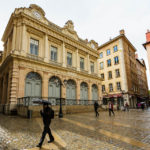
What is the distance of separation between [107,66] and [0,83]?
92.6ft

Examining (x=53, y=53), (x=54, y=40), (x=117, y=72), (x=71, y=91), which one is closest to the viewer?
(x=53, y=53)

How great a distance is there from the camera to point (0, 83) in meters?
19.5

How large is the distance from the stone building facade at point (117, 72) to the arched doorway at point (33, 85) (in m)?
21.2

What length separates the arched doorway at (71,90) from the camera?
19.7 meters

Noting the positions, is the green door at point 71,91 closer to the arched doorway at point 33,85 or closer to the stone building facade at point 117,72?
the arched doorway at point 33,85

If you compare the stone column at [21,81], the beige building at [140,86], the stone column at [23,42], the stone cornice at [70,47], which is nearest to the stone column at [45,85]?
Result: the stone column at [21,81]

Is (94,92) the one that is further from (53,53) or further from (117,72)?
(117,72)

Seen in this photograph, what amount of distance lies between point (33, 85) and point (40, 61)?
3421 millimetres

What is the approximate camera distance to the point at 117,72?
3378 cm

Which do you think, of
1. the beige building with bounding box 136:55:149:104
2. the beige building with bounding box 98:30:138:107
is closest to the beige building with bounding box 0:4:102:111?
the beige building with bounding box 98:30:138:107

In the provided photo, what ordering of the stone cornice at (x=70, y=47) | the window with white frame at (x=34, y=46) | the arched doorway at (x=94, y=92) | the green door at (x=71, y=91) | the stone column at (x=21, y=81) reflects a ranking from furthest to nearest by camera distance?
1. the arched doorway at (x=94, y=92)
2. the stone cornice at (x=70, y=47)
3. the green door at (x=71, y=91)
4. the window with white frame at (x=34, y=46)
5. the stone column at (x=21, y=81)

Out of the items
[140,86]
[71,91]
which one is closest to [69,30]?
[71,91]

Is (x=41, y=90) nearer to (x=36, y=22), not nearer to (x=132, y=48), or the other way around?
(x=36, y=22)

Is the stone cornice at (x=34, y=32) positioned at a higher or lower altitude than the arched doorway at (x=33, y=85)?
higher
